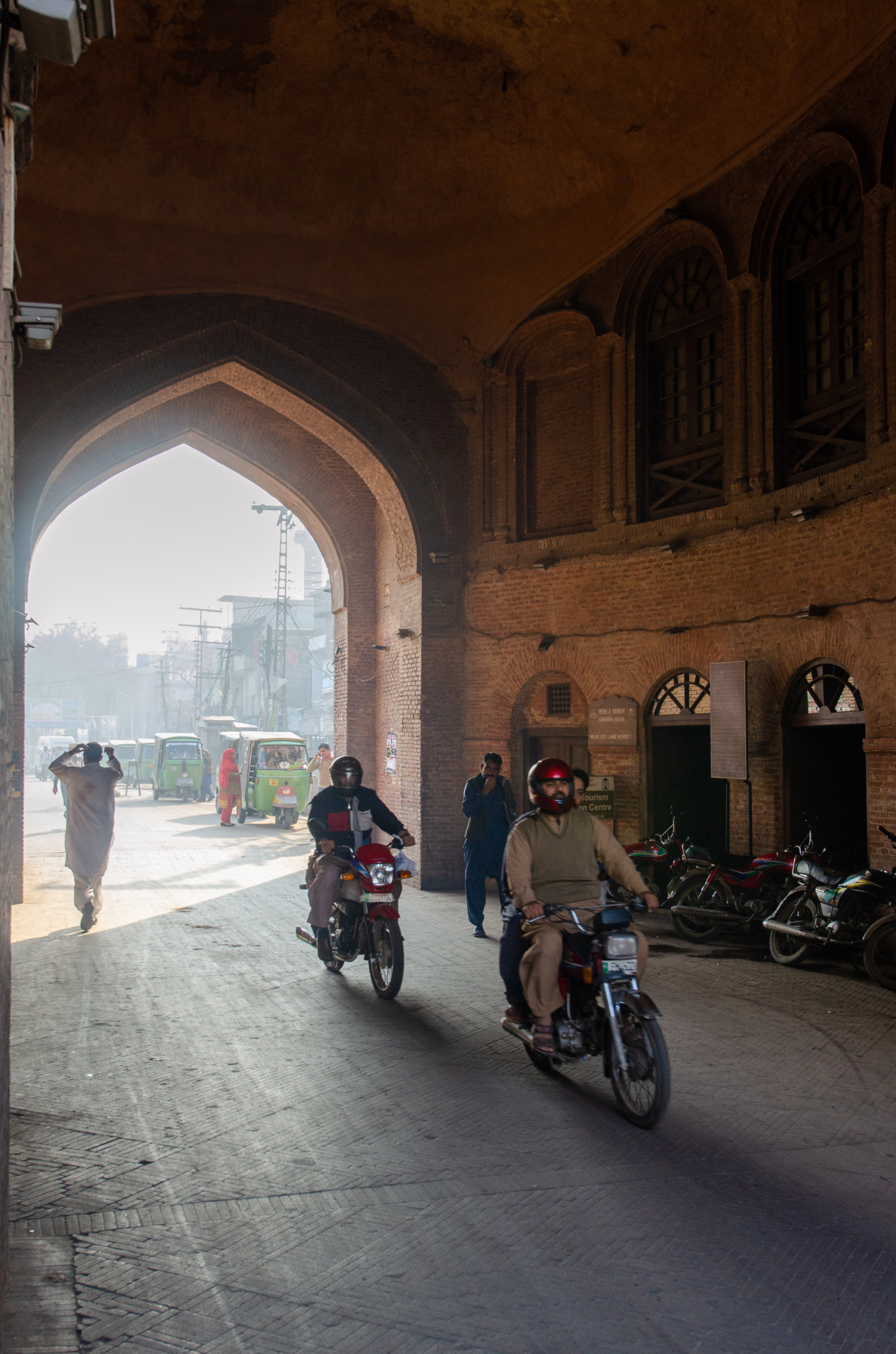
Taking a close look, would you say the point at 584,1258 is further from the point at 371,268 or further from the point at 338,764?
the point at 371,268

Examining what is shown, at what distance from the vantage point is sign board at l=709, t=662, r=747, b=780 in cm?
1141

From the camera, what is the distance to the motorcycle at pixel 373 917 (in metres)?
7.76

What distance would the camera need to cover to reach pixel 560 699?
14.4 metres

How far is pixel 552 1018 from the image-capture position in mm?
5652

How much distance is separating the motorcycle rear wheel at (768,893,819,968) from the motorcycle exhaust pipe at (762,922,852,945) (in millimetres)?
69

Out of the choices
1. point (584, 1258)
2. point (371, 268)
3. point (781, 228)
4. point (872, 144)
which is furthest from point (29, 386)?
point (584, 1258)

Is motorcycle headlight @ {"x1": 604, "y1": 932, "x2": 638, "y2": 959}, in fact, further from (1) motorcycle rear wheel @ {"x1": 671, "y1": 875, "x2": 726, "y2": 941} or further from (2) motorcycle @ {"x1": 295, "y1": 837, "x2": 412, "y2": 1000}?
(1) motorcycle rear wheel @ {"x1": 671, "y1": 875, "x2": 726, "y2": 941}

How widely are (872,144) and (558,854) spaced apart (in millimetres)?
8363

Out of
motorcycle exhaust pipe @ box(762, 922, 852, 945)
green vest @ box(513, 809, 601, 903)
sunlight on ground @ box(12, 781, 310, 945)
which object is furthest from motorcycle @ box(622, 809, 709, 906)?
green vest @ box(513, 809, 601, 903)

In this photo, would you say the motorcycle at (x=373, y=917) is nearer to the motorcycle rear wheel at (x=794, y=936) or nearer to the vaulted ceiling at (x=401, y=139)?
the motorcycle rear wheel at (x=794, y=936)

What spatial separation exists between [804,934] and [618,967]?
4.25m

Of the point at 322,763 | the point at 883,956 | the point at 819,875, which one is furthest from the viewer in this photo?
the point at 322,763

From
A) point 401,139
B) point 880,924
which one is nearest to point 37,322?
point 880,924

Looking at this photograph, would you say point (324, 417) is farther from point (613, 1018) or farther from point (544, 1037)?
point (613, 1018)
